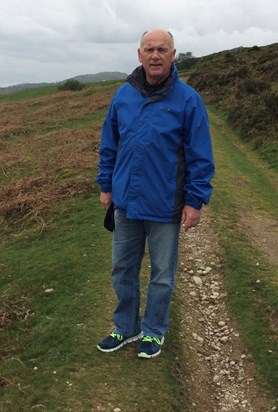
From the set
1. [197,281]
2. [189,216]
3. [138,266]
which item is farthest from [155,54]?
[197,281]

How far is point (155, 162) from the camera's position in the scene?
4.27 meters

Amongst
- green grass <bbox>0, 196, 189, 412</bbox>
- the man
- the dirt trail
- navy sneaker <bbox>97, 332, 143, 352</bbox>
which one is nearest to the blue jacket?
the man

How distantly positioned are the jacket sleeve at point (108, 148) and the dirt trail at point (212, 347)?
95.2 inches

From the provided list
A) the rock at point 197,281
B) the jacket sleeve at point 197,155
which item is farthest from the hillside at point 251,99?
the jacket sleeve at point 197,155

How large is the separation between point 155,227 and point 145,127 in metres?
0.97

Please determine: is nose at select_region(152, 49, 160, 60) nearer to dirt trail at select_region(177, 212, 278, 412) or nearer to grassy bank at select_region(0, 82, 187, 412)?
grassy bank at select_region(0, 82, 187, 412)

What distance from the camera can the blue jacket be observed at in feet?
13.6

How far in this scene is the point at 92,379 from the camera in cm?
481

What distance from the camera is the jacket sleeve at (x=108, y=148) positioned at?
14.9 feet

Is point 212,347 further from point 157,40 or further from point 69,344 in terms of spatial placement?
point 157,40

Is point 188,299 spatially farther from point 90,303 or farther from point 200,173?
point 200,173

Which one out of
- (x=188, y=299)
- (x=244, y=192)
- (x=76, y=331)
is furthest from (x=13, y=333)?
(x=244, y=192)

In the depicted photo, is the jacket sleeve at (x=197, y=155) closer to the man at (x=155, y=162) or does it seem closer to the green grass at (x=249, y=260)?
the man at (x=155, y=162)

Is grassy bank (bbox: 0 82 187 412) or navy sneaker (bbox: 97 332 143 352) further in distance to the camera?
navy sneaker (bbox: 97 332 143 352)
